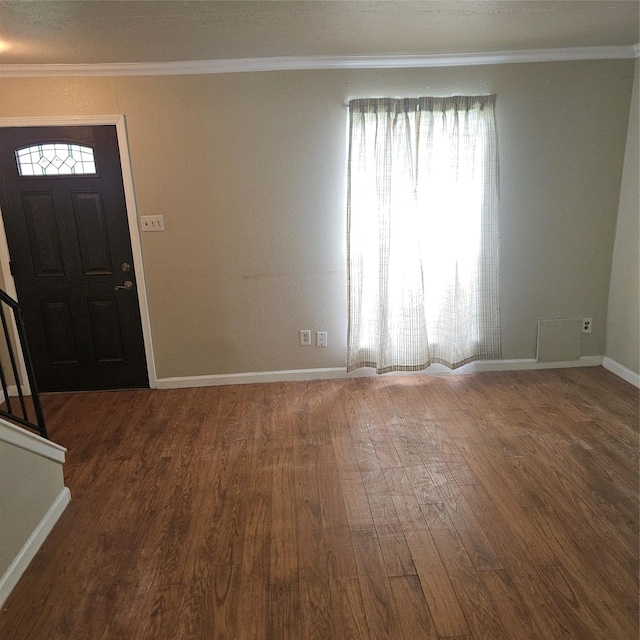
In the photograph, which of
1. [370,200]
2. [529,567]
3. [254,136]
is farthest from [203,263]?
[529,567]

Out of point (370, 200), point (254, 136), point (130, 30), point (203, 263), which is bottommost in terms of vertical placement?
point (203, 263)

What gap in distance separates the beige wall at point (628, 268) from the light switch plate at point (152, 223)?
11.4ft

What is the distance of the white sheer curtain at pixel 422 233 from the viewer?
3369 mm

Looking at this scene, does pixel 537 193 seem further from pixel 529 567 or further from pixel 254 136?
pixel 529 567

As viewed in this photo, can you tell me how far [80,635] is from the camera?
171 cm

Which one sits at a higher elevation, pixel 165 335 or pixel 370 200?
pixel 370 200

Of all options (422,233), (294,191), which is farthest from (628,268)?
(294,191)

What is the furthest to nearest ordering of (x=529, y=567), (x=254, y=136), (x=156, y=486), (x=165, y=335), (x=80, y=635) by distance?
1. (x=165, y=335)
2. (x=254, y=136)
3. (x=156, y=486)
4. (x=529, y=567)
5. (x=80, y=635)

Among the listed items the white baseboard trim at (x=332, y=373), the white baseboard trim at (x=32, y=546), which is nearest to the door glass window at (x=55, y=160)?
the white baseboard trim at (x=332, y=373)

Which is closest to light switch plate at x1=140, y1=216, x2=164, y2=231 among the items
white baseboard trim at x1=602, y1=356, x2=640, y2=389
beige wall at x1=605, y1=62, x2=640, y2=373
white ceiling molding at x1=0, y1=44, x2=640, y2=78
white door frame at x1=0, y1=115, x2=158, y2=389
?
white door frame at x1=0, y1=115, x2=158, y2=389

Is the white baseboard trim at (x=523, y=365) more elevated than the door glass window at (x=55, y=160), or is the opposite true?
the door glass window at (x=55, y=160)

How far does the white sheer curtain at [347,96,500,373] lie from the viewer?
337 cm

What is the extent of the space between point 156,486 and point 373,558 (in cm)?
123

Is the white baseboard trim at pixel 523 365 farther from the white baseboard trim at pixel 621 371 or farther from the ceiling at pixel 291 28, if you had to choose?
the ceiling at pixel 291 28
